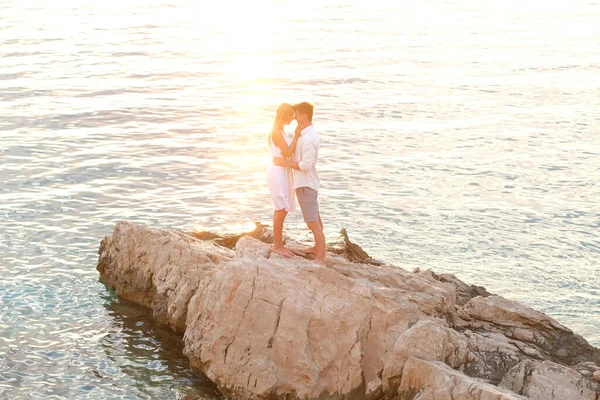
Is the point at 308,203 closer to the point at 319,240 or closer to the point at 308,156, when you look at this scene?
the point at 319,240

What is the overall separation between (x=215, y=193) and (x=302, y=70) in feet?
64.4

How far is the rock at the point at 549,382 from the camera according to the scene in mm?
12875

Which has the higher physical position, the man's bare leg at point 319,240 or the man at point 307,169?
the man at point 307,169

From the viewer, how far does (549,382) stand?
13016mm

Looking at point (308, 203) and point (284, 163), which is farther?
point (308, 203)

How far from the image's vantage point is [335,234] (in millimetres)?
17719

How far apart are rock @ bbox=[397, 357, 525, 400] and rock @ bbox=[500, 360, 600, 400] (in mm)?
731

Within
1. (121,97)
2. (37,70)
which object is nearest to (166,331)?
(121,97)

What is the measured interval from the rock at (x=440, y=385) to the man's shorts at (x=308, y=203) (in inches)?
122

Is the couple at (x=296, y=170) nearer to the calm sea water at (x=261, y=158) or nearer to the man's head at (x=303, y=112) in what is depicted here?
the man's head at (x=303, y=112)

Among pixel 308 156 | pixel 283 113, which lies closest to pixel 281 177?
pixel 308 156

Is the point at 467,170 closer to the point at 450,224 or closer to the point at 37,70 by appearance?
the point at 450,224

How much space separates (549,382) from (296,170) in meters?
5.33

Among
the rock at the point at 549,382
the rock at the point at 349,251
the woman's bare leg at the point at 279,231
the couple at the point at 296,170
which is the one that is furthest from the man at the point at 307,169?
the rock at the point at 549,382
